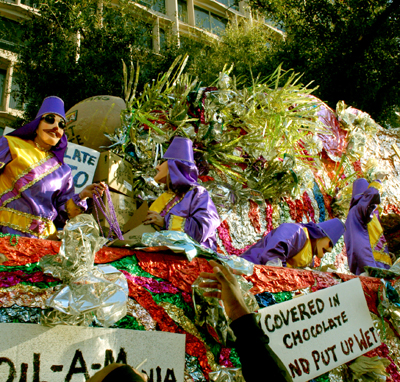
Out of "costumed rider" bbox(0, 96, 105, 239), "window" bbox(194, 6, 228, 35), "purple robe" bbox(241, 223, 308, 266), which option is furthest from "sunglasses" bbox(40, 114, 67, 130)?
"window" bbox(194, 6, 228, 35)

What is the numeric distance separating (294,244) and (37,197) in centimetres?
210

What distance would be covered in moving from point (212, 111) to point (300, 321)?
2538 millimetres

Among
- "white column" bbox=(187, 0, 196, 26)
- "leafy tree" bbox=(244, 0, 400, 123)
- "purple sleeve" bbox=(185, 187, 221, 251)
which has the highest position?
"white column" bbox=(187, 0, 196, 26)

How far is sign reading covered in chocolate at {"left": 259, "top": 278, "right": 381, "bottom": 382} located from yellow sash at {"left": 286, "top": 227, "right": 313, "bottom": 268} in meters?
0.79

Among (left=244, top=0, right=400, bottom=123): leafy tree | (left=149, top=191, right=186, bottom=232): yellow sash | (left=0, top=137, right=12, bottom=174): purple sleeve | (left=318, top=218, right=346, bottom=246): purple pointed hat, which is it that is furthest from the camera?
(left=244, top=0, right=400, bottom=123): leafy tree

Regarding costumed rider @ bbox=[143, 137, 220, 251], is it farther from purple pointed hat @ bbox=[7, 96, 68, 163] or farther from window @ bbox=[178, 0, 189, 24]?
window @ bbox=[178, 0, 189, 24]

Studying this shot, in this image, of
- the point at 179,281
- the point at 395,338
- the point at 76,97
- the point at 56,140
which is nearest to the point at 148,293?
the point at 179,281

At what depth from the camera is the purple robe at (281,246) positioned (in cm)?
338

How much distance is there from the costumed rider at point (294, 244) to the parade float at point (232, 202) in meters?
0.28

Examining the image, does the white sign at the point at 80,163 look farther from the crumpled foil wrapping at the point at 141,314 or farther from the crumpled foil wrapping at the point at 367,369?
the crumpled foil wrapping at the point at 367,369

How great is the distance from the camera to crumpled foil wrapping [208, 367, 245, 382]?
190 centimetres

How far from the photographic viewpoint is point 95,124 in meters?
4.12

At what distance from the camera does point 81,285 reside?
1635 mm

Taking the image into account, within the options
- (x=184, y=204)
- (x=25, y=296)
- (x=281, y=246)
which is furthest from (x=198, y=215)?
(x=25, y=296)
